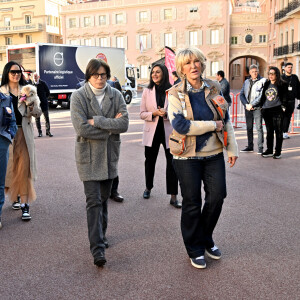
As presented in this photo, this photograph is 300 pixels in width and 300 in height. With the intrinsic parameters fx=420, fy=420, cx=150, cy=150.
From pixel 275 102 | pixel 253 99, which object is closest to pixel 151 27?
pixel 253 99

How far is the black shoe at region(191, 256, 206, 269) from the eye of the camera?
11.8 ft

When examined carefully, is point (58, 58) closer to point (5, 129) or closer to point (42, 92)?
point (42, 92)

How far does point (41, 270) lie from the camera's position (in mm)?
3609

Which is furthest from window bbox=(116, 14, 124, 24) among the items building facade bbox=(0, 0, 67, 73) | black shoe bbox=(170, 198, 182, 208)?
black shoe bbox=(170, 198, 182, 208)

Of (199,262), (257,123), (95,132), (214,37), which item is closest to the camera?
(199,262)

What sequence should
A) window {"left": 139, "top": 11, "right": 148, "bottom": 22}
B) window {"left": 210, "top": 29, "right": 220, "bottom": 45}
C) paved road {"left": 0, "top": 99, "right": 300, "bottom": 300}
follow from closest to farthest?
paved road {"left": 0, "top": 99, "right": 300, "bottom": 300} → window {"left": 210, "top": 29, "right": 220, "bottom": 45} → window {"left": 139, "top": 11, "right": 148, "bottom": 22}

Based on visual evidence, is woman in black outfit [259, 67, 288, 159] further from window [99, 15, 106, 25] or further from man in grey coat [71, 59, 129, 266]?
window [99, 15, 106, 25]

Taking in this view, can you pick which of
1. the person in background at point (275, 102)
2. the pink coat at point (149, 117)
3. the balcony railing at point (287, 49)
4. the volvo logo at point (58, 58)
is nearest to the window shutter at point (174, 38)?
the balcony railing at point (287, 49)

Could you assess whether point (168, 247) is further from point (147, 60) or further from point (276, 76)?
point (147, 60)

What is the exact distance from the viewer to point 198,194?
3617 mm

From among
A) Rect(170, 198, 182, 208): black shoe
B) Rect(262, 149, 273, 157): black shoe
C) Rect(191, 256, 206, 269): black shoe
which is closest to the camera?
Rect(191, 256, 206, 269): black shoe

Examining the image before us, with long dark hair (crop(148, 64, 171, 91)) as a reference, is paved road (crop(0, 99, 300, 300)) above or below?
below

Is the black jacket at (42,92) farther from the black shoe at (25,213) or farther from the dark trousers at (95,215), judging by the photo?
the dark trousers at (95,215)

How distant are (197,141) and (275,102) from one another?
221 inches
